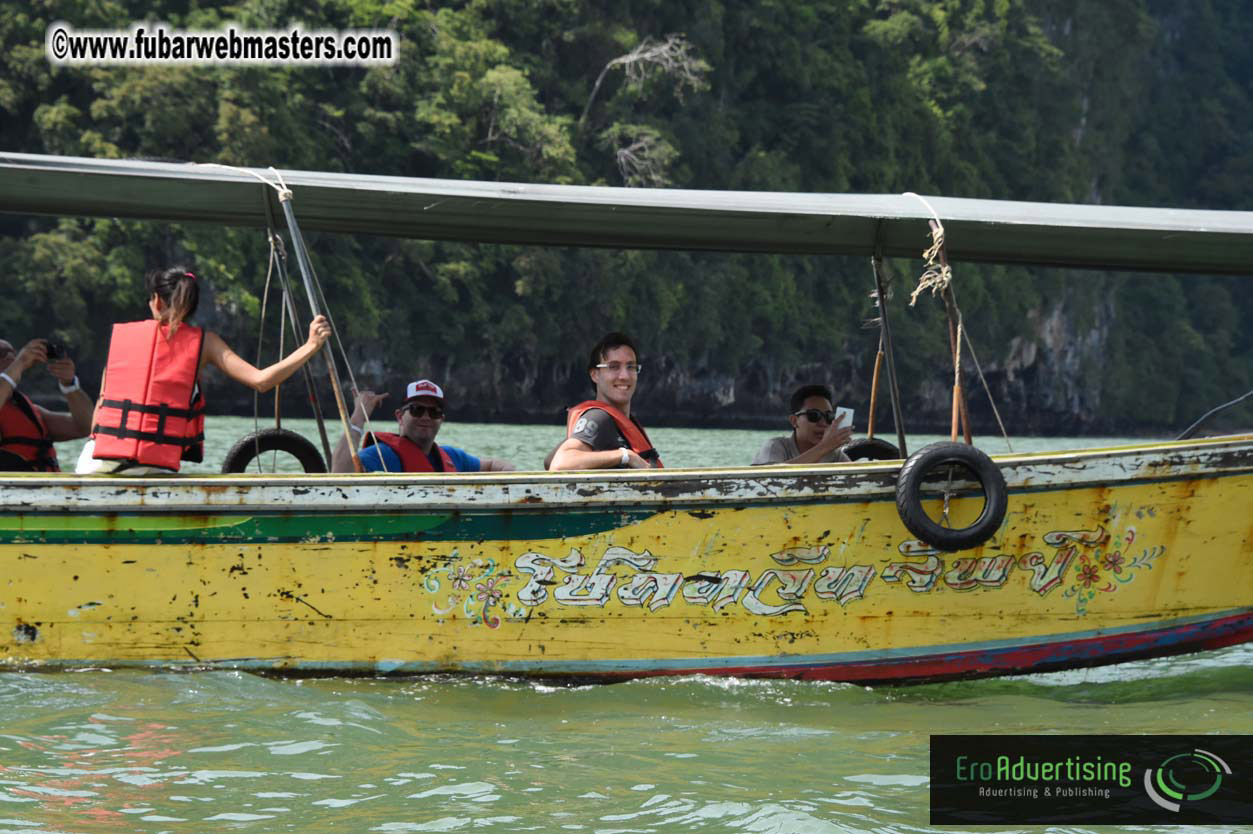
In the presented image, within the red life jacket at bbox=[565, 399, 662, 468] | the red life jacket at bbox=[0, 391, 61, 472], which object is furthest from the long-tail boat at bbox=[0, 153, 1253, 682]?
the red life jacket at bbox=[0, 391, 61, 472]

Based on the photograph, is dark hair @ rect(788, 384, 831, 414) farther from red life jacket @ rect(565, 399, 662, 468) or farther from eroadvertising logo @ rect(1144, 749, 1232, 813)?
eroadvertising logo @ rect(1144, 749, 1232, 813)

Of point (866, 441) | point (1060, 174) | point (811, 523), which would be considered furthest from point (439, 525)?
point (1060, 174)

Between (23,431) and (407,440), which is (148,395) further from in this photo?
(23,431)

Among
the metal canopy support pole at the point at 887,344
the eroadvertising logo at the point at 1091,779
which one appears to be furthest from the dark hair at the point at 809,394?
the eroadvertising logo at the point at 1091,779

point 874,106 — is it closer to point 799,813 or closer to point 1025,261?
point 1025,261

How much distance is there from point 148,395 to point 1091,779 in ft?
12.3

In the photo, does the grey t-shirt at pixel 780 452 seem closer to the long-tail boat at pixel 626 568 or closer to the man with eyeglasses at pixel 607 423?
the man with eyeglasses at pixel 607 423

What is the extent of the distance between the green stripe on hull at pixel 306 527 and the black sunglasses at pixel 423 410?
0.88 metres

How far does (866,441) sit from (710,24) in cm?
4095

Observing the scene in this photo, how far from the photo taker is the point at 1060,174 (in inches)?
2340

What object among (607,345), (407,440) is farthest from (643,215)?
(407,440)

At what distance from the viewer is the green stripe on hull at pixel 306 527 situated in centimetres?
597

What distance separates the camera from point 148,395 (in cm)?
608

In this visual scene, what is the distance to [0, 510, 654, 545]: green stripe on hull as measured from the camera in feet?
19.6
